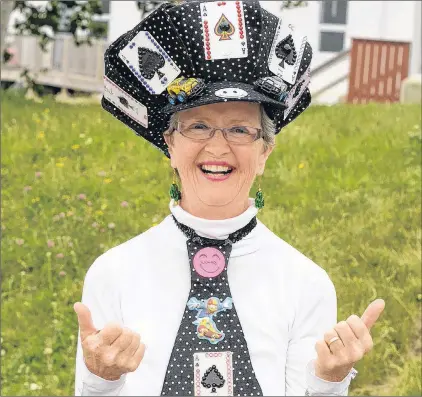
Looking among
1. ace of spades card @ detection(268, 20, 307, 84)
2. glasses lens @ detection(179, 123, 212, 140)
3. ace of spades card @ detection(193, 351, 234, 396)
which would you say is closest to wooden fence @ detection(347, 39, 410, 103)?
ace of spades card @ detection(268, 20, 307, 84)

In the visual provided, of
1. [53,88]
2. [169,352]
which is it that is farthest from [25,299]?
[53,88]

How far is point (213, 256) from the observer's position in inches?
99.4

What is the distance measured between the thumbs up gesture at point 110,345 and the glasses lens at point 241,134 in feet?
2.26

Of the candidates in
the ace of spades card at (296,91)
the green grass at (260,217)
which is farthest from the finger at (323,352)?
the green grass at (260,217)

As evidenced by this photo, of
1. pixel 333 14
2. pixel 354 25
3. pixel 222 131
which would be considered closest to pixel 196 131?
pixel 222 131

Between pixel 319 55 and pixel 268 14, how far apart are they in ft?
58.3

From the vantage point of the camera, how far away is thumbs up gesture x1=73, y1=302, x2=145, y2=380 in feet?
7.38

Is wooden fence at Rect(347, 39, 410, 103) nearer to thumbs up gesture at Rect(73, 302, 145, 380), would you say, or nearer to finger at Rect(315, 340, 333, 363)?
finger at Rect(315, 340, 333, 363)

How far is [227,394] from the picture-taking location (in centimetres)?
246

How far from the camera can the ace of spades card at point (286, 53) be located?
2.61m

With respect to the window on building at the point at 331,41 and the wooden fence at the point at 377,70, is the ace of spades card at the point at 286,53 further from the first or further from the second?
the window on building at the point at 331,41

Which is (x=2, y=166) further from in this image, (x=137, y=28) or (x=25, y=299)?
(x=137, y=28)

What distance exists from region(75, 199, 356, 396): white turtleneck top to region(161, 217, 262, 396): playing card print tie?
0.11ft

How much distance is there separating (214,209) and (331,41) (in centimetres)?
1949
